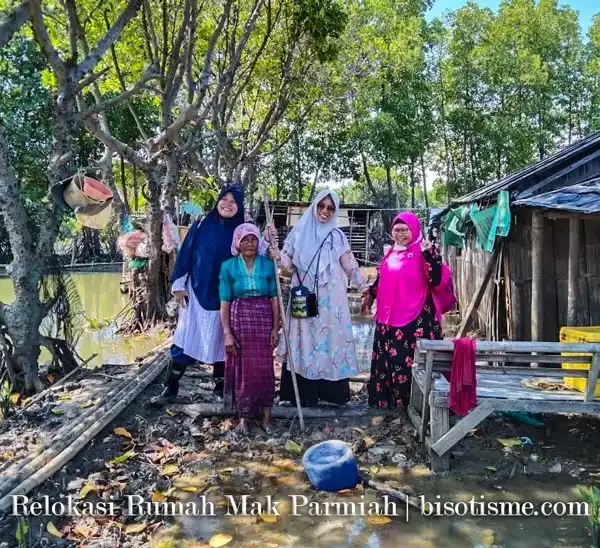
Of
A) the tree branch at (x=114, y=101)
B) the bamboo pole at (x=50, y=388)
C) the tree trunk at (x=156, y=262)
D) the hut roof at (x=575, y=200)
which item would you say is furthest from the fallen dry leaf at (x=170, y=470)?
the tree trunk at (x=156, y=262)

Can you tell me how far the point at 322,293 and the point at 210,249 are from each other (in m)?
1.01

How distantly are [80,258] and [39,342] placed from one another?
21965mm

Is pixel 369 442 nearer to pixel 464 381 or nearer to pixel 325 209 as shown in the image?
pixel 464 381

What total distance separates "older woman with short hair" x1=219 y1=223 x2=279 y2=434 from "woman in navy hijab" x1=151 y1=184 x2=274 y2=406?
36cm

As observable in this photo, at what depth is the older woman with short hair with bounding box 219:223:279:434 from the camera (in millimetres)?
4121

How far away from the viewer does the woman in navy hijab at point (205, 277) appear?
4504 mm

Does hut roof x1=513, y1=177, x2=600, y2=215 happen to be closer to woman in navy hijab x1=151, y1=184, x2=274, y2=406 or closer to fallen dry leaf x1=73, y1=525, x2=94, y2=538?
woman in navy hijab x1=151, y1=184, x2=274, y2=406

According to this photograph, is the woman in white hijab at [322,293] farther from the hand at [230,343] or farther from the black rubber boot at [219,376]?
the black rubber boot at [219,376]

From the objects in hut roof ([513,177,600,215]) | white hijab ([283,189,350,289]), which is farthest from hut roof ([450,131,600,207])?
white hijab ([283,189,350,289])

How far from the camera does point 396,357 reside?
4500mm

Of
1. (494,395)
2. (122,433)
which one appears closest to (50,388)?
(122,433)

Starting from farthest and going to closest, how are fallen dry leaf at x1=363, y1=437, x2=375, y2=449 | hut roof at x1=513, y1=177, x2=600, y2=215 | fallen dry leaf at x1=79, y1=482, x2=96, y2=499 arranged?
hut roof at x1=513, y1=177, x2=600, y2=215
fallen dry leaf at x1=363, y1=437, x2=375, y2=449
fallen dry leaf at x1=79, y1=482, x2=96, y2=499

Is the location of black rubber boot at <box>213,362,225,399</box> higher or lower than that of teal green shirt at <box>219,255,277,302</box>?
lower

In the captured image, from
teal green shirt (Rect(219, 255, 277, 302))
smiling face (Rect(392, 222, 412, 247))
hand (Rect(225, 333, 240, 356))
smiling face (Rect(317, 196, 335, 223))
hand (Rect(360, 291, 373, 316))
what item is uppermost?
smiling face (Rect(317, 196, 335, 223))
